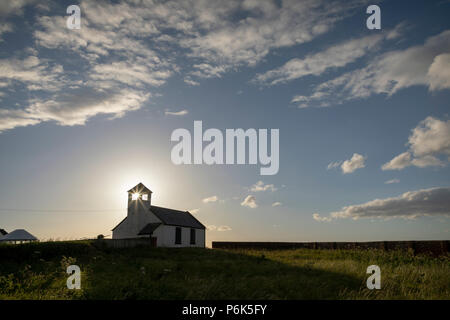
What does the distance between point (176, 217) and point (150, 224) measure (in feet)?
13.9

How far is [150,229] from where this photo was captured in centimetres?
3409

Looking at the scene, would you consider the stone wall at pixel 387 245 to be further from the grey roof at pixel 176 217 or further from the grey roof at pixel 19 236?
the grey roof at pixel 19 236

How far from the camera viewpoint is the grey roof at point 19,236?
37.7 meters

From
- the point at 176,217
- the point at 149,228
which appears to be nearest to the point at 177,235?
the point at 176,217

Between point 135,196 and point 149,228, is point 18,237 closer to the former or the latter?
point 135,196

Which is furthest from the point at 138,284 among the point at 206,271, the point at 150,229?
the point at 150,229

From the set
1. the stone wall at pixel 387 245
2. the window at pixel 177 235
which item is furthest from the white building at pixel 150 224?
the stone wall at pixel 387 245

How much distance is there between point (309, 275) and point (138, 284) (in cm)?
620

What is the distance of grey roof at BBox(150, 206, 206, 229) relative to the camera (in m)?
35.4

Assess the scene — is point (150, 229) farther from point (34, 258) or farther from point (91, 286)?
point (91, 286)

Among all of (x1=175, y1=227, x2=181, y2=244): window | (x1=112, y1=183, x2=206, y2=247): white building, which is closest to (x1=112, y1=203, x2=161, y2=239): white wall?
(x1=112, y1=183, x2=206, y2=247): white building
